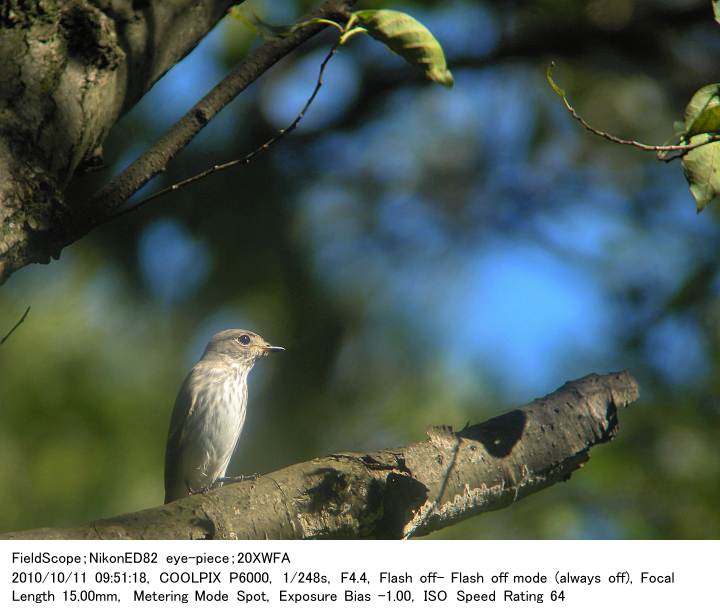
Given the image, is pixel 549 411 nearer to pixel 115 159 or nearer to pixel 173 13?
pixel 173 13

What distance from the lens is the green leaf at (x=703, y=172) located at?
838 millimetres

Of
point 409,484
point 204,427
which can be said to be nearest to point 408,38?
point 409,484

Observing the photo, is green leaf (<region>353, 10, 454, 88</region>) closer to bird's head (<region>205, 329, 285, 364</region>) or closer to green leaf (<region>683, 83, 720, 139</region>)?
green leaf (<region>683, 83, 720, 139</region>)

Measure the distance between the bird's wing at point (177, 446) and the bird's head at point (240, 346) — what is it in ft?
0.47

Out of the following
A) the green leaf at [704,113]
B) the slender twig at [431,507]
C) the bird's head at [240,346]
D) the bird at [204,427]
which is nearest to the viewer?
the green leaf at [704,113]

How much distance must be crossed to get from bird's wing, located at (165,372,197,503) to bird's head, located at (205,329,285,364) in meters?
0.14

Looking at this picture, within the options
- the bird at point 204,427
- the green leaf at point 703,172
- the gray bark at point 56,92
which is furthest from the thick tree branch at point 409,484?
the bird at point 204,427

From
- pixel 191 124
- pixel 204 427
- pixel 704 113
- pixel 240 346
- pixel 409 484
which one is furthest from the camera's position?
pixel 240 346

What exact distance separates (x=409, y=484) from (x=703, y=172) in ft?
1.72

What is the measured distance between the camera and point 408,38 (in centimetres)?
83

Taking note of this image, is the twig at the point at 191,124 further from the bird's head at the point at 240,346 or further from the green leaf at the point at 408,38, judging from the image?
the bird's head at the point at 240,346

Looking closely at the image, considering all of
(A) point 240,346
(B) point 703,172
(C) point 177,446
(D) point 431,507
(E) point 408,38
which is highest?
(E) point 408,38

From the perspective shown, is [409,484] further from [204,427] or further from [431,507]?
[204,427]
